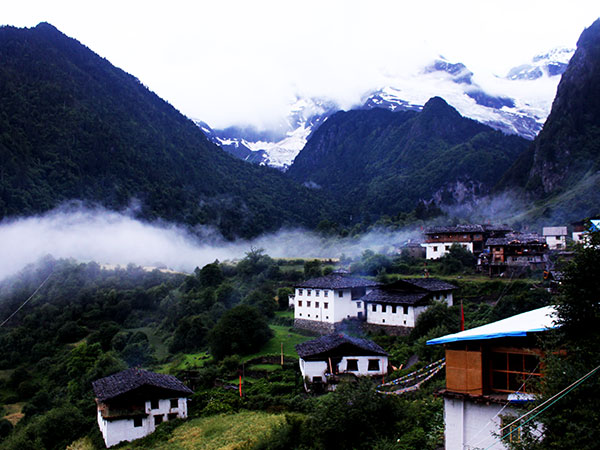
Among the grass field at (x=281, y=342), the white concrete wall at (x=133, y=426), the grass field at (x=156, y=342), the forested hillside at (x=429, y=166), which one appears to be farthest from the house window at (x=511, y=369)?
the forested hillside at (x=429, y=166)

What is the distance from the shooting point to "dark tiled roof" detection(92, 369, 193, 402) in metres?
27.1

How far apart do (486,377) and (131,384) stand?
21.0 meters

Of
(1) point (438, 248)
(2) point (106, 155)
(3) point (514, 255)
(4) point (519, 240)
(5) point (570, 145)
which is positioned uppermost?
(2) point (106, 155)

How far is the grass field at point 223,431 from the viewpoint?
802 inches

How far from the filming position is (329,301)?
3950cm

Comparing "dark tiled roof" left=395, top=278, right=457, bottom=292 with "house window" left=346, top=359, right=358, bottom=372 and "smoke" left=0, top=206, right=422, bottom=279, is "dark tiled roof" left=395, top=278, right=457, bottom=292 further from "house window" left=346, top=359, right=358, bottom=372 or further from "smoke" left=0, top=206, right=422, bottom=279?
"smoke" left=0, top=206, right=422, bottom=279

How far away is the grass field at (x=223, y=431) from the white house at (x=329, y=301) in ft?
50.2

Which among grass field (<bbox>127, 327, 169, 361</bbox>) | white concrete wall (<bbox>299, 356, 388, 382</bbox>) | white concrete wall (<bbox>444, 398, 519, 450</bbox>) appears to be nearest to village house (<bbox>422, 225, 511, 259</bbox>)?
grass field (<bbox>127, 327, 169, 361</bbox>)

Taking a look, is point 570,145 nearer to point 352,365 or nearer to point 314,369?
point 352,365

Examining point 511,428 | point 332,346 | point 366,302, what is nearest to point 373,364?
point 332,346

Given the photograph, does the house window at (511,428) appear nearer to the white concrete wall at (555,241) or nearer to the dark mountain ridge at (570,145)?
the white concrete wall at (555,241)

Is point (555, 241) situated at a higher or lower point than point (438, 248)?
higher

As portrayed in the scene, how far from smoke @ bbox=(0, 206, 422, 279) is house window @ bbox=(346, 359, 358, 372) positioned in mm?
42670

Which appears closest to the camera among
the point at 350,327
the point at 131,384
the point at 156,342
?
the point at 131,384
